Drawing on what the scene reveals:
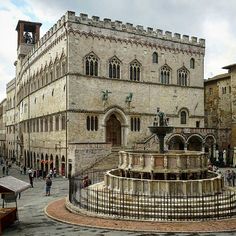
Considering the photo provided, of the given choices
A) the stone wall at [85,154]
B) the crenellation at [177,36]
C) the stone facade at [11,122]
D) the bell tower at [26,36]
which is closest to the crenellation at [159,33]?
the crenellation at [177,36]

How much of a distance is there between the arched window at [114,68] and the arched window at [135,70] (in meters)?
1.67

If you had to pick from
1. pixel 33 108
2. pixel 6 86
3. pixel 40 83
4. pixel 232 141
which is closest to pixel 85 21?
pixel 40 83

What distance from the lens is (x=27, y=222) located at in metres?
16.2

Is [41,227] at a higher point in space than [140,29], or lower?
lower

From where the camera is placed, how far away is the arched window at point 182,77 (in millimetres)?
43719

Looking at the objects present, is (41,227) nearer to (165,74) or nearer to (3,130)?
(165,74)

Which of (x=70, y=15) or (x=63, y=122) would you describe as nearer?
(x=70, y=15)

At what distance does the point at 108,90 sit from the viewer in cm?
3812

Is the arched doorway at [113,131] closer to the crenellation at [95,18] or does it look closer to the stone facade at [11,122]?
the crenellation at [95,18]

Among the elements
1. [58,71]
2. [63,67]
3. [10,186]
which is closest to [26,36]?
[58,71]

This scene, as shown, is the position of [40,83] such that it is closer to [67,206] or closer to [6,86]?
[67,206]

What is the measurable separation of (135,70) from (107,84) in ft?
13.6

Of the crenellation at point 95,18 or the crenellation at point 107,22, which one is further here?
the crenellation at point 107,22

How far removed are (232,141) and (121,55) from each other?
16.6 m
